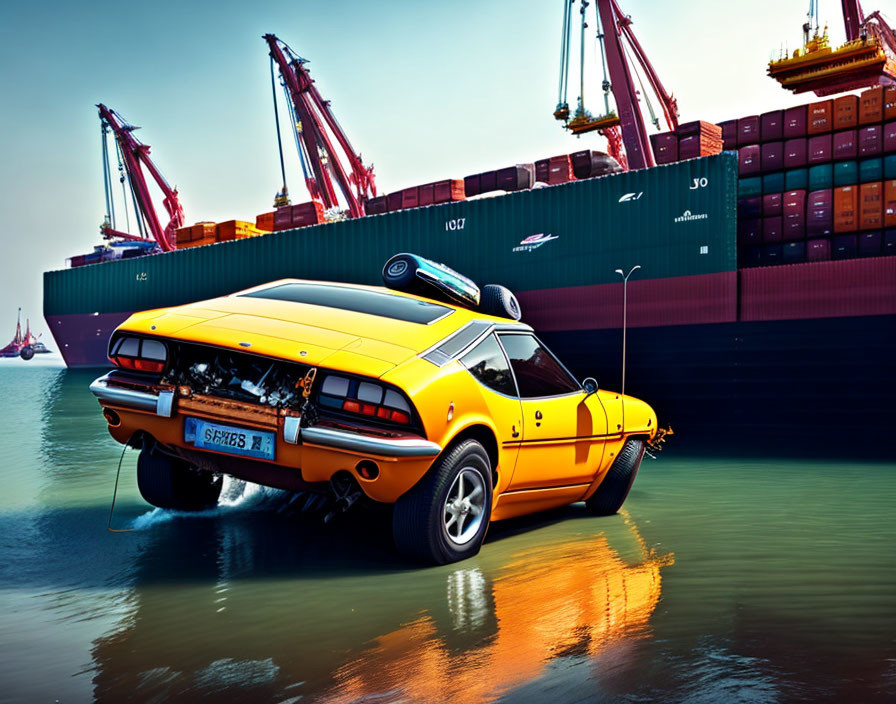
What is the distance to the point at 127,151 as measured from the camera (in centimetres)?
5231

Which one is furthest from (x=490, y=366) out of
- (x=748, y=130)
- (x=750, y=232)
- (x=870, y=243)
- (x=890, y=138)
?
(x=748, y=130)

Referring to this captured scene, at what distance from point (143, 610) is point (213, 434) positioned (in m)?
1.10

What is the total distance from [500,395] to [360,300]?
1.10 m

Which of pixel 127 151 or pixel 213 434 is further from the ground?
pixel 127 151

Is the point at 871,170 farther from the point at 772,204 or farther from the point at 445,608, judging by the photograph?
the point at 445,608

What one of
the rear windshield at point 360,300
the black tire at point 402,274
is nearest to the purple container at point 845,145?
the black tire at point 402,274

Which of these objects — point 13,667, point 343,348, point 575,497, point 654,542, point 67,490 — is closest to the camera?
point 13,667

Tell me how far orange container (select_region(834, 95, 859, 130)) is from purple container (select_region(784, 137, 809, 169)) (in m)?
0.82

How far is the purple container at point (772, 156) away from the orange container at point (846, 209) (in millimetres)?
2061

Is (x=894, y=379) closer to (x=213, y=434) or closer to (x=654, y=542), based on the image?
(x=654, y=542)

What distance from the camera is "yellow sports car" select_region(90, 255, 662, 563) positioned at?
4.20m

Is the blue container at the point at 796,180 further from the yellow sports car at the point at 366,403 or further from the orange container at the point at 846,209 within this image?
the yellow sports car at the point at 366,403

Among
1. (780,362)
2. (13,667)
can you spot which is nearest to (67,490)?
(13,667)

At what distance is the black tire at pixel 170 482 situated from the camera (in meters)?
5.60
